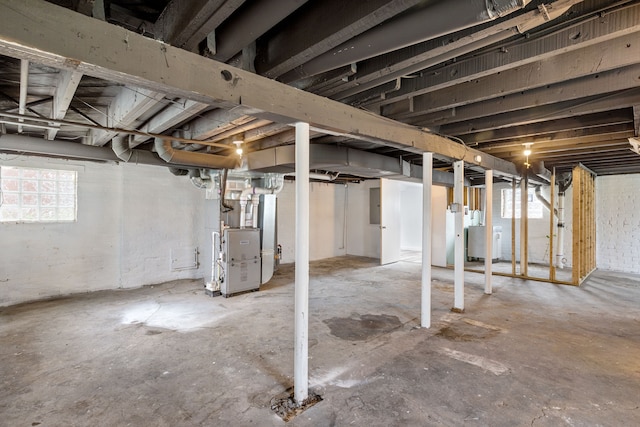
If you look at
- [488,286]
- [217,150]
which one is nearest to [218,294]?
[217,150]

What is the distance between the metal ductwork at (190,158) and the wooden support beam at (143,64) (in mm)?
2187

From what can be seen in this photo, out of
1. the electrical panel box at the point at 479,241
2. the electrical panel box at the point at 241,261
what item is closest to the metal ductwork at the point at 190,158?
the electrical panel box at the point at 241,261

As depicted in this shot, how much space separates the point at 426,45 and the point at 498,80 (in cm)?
99

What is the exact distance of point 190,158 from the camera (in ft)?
13.0

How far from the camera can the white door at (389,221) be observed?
23.5ft

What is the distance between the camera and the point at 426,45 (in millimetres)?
1757

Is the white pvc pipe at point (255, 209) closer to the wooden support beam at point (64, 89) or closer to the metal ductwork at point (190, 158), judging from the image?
the metal ductwork at point (190, 158)

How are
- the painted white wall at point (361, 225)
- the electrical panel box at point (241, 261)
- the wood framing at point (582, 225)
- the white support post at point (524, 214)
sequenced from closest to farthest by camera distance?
the electrical panel box at point (241, 261), the wood framing at point (582, 225), the white support post at point (524, 214), the painted white wall at point (361, 225)

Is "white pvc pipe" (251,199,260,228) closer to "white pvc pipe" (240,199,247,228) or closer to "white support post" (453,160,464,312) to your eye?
"white pvc pipe" (240,199,247,228)

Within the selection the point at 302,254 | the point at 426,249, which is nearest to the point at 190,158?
the point at 302,254

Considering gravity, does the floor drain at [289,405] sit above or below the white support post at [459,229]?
below

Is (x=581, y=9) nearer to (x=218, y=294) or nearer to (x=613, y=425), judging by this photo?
(x=613, y=425)

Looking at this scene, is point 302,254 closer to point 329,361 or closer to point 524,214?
point 329,361

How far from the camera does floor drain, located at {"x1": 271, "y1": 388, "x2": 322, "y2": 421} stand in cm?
196
